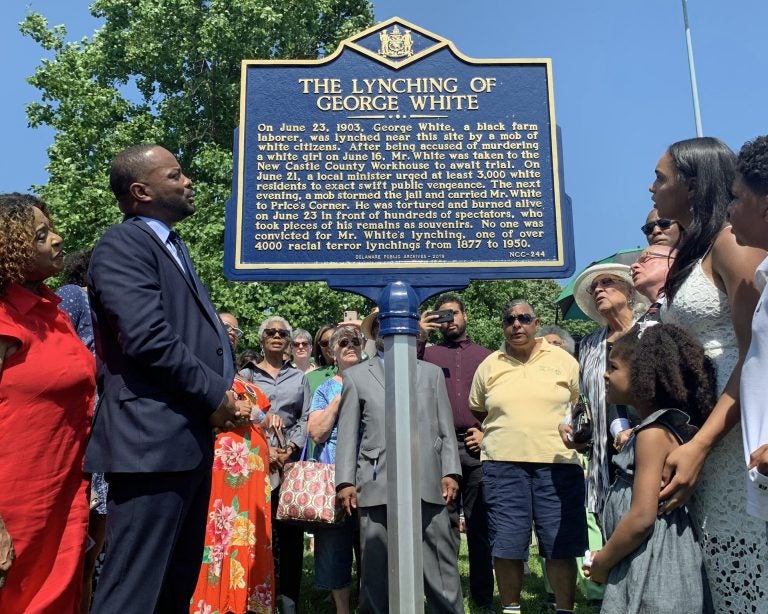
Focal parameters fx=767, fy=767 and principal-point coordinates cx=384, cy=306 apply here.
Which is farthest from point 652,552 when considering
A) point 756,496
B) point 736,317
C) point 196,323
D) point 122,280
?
point 122,280

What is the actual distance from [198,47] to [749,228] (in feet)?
58.2

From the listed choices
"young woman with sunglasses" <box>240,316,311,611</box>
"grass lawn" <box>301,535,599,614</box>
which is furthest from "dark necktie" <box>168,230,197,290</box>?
"grass lawn" <box>301,535,599,614</box>

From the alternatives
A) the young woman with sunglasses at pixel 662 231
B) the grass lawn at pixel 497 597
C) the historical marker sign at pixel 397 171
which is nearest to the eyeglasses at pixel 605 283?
the young woman with sunglasses at pixel 662 231

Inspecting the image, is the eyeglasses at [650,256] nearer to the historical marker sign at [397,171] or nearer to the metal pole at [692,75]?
the historical marker sign at [397,171]

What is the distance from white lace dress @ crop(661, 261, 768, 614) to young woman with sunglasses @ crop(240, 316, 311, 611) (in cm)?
328

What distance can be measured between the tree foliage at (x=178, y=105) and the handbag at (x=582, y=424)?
41.8 ft

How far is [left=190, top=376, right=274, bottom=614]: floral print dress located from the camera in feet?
15.6

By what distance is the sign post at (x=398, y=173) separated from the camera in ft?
13.7

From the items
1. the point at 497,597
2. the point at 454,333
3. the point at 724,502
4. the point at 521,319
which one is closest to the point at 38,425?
the point at 724,502

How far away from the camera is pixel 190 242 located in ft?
56.2

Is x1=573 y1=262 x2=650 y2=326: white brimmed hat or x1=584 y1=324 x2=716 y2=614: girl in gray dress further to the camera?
x1=573 y1=262 x2=650 y2=326: white brimmed hat

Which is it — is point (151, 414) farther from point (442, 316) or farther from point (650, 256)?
point (650, 256)

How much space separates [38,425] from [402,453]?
166 cm

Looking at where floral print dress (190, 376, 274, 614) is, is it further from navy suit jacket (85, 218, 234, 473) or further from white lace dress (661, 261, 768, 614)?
white lace dress (661, 261, 768, 614)
